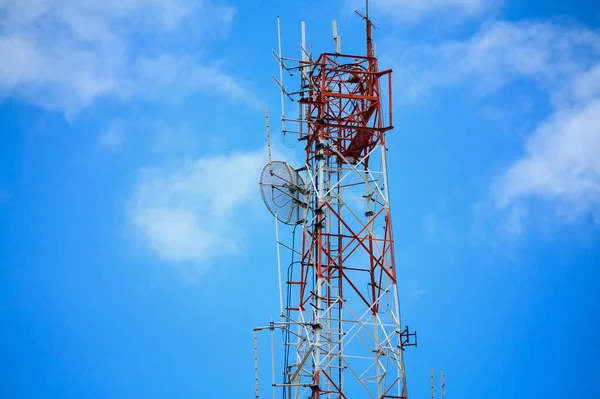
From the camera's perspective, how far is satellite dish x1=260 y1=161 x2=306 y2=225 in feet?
121

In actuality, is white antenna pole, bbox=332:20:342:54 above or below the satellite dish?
above

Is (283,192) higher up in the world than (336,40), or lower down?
lower down

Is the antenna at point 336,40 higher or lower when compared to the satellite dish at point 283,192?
higher

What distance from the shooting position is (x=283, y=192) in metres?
37.1

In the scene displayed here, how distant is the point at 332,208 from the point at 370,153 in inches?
96.1

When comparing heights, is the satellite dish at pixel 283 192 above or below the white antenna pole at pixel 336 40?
below

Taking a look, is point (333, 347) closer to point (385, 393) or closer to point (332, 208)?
point (385, 393)

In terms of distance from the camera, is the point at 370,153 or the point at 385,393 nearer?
the point at 385,393

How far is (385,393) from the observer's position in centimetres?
3394

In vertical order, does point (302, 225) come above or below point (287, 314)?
above

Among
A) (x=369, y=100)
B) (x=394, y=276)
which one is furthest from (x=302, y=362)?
(x=369, y=100)

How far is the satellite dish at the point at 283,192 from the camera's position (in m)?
36.9

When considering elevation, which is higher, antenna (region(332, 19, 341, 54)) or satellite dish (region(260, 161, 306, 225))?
antenna (region(332, 19, 341, 54))

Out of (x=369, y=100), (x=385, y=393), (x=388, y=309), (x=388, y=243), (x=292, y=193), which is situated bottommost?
(x=385, y=393)
